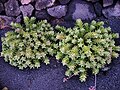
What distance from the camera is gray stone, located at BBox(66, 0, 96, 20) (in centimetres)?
445

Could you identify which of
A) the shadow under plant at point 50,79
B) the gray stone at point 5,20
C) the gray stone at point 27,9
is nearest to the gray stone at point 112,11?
the shadow under plant at point 50,79

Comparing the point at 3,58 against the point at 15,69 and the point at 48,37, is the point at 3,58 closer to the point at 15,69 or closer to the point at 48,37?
the point at 15,69

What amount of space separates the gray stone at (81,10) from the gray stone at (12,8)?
0.78 m

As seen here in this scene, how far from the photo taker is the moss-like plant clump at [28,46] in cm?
410

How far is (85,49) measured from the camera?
394cm

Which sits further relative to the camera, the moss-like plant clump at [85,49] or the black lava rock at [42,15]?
the black lava rock at [42,15]

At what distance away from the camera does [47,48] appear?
4156mm

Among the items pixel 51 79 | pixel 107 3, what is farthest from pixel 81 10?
pixel 51 79

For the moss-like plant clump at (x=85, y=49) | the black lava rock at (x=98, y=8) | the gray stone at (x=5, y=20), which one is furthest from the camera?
the gray stone at (x=5, y=20)

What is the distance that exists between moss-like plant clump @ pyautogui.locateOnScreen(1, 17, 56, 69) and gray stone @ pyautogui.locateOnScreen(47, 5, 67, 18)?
0.87 ft

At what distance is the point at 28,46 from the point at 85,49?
2.57 feet

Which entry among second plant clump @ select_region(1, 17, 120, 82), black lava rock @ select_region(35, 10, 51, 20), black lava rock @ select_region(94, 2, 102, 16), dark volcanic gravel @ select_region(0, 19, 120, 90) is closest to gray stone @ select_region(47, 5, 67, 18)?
black lava rock @ select_region(35, 10, 51, 20)

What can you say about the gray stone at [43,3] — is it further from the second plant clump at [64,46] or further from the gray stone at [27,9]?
the second plant clump at [64,46]

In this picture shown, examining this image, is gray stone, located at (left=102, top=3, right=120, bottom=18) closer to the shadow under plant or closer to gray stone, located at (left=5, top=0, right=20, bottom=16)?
the shadow under plant
